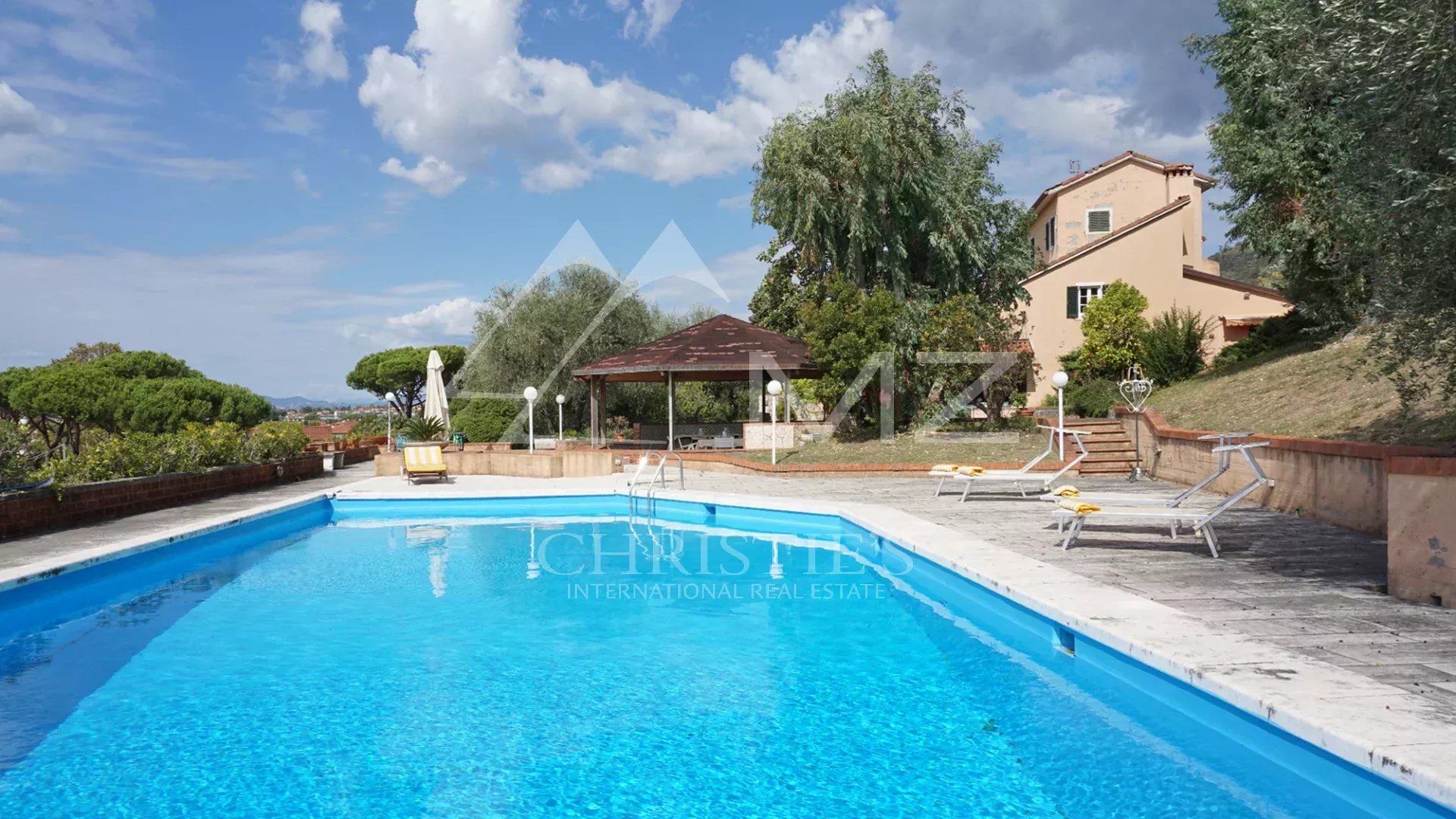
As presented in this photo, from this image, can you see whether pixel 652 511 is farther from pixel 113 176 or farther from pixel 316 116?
pixel 113 176

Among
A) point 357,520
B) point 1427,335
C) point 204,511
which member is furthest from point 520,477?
point 1427,335

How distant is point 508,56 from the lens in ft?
69.5

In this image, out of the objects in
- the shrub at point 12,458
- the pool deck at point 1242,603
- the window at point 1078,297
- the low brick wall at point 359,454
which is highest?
the window at point 1078,297

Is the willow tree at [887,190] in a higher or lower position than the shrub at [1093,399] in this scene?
higher

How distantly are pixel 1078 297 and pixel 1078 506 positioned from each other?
66.1 ft

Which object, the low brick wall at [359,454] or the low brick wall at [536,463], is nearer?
the low brick wall at [536,463]

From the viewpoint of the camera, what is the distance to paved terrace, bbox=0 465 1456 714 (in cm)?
450

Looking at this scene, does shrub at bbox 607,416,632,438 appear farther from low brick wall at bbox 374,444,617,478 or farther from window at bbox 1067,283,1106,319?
window at bbox 1067,283,1106,319

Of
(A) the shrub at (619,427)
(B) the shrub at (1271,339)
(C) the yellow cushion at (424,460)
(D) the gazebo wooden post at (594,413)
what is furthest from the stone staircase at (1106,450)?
(A) the shrub at (619,427)

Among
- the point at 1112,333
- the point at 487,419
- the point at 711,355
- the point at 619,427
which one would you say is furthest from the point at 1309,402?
the point at 487,419

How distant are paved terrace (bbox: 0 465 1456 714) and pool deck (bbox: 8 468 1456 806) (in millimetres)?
20

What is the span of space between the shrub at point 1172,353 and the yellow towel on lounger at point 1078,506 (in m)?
16.2

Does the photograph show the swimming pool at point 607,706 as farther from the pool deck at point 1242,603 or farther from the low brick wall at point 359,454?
the low brick wall at point 359,454

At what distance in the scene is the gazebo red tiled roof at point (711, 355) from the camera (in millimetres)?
21094
